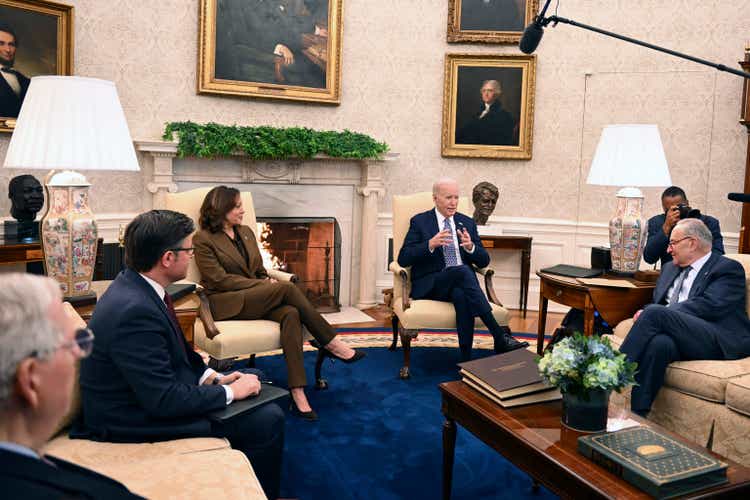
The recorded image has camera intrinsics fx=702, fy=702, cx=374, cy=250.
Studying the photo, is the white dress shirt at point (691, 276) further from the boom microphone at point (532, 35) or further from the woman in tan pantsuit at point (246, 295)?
the woman in tan pantsuit at point (246, 295)

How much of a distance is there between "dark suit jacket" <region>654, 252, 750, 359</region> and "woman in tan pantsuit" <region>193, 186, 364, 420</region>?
1950 mm

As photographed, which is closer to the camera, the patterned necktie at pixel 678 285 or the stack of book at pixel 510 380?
the stack of book at pixel 510 380

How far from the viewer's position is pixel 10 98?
5.25m

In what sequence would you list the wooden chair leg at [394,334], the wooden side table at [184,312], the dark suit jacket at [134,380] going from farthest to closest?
the wooden chair leg at [394,334] → the wooden side table at [184,312] → the dark suit jacket at [134,380]

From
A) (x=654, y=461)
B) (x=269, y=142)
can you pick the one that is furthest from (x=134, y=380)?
(x=269, y=142)

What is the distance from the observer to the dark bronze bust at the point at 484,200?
701cm

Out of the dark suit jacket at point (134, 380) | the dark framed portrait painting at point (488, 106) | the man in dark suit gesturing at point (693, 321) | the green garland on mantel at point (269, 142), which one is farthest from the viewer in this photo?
the dark framed portrait painting at point (488, 106)

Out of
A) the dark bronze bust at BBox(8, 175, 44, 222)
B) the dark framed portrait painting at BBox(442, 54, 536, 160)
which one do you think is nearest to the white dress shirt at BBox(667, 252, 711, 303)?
the dark framed portrait painting at BBox(442, 54, 536, 160)

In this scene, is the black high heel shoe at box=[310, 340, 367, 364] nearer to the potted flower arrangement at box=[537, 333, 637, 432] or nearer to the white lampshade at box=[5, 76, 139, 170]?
the white lampshade at box=[5, 76, 139, 170]

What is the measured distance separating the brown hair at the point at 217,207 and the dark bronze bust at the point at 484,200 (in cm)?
321

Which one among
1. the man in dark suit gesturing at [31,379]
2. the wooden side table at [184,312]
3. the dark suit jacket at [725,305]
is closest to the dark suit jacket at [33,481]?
the man in dark suit gesturing at [31,379]

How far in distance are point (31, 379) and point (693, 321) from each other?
3457 millimetres

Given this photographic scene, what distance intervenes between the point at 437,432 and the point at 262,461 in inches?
57.7

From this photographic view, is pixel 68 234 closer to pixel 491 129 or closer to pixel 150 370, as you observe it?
pixel 150 370
